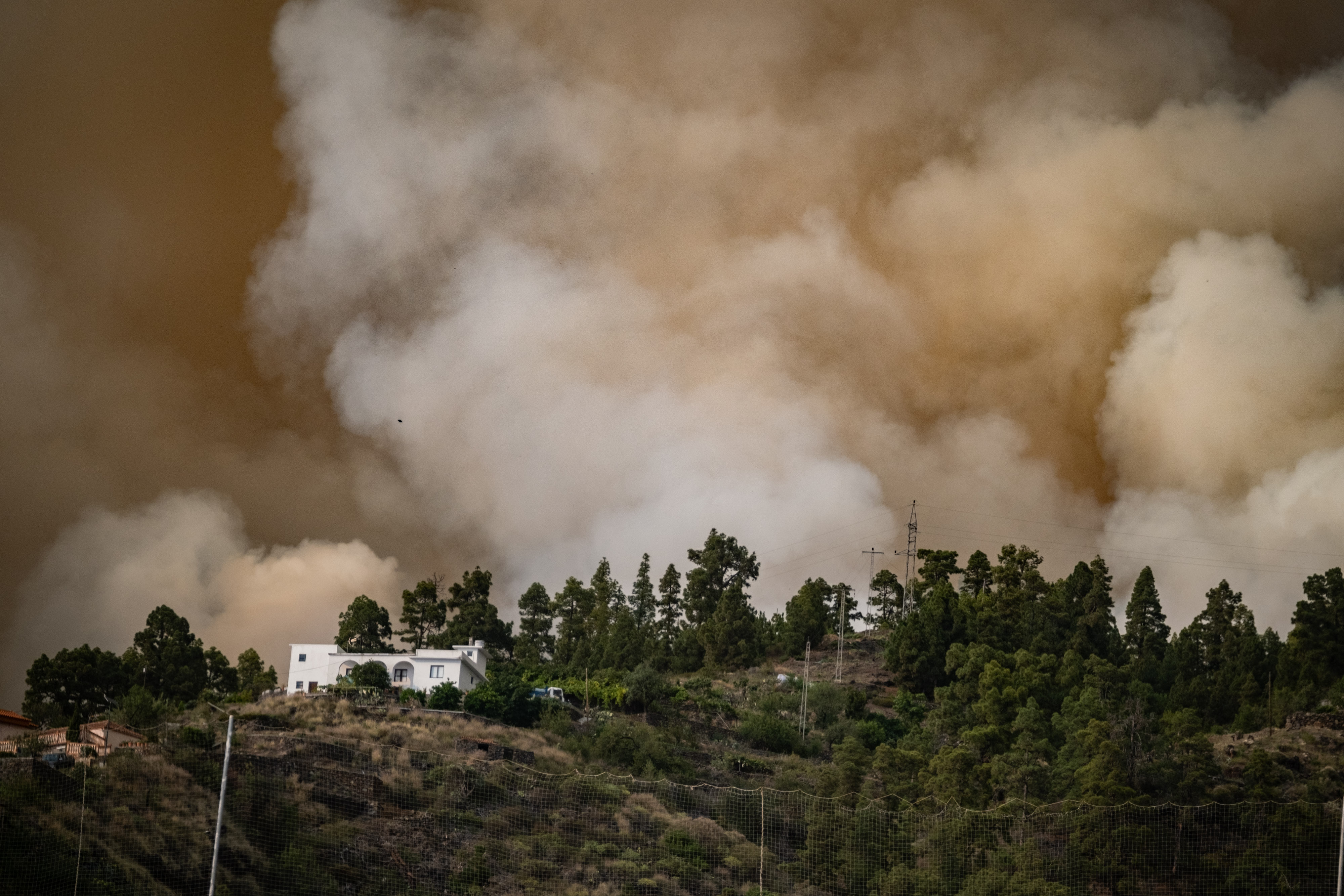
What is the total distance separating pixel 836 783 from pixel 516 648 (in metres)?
29.2

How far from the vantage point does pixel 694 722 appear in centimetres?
5050

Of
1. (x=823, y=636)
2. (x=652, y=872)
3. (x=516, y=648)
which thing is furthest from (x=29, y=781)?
(x=823, y=636)

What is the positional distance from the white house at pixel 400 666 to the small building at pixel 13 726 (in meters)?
14.5

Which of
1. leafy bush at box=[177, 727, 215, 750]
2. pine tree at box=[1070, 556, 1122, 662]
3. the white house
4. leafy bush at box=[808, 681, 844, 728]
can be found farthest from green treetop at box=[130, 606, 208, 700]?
pine tree at box=[1070, 556, 1122, 662]

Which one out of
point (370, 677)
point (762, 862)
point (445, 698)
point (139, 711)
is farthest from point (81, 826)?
point (370, 677)

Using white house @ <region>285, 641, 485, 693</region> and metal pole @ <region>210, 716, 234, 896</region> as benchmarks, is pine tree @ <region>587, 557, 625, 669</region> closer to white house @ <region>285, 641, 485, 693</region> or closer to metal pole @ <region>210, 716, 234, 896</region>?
white house @ <region>285, 641, 485, 693</region>

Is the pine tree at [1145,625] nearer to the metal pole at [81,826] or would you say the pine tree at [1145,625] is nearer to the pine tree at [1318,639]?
the pine tree at [1318,639]

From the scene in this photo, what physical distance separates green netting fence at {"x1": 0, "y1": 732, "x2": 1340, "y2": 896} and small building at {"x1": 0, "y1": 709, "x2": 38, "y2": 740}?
555cm

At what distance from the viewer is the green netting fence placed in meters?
24.2

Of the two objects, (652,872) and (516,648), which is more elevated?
(516,648)

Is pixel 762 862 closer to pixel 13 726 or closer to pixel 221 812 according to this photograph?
pixel 221 812

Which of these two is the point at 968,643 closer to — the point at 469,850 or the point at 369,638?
the point at 369,638

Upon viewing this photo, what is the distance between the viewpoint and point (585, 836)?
1202 inches

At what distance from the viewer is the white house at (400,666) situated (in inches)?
1907
